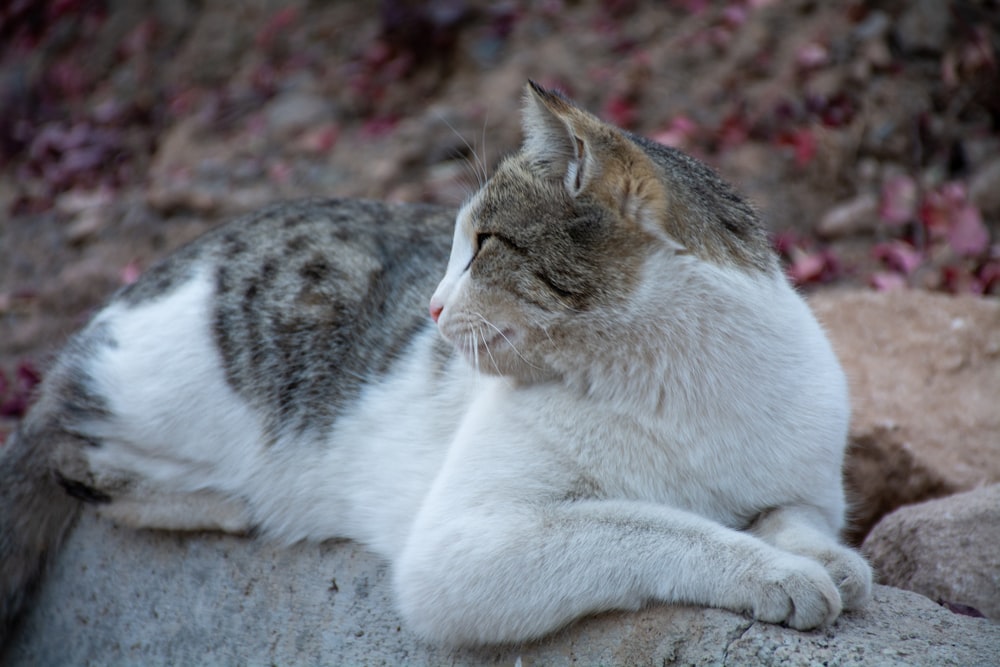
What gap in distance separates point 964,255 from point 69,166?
5440mm

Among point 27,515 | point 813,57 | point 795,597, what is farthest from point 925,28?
point 27,515

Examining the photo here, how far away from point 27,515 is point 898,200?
4.10 m

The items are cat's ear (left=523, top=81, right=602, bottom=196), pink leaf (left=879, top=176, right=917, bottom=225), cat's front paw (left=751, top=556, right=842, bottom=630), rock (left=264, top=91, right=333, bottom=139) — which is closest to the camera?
cat's front paw (left=751, top=556, right=842, bottom=630)

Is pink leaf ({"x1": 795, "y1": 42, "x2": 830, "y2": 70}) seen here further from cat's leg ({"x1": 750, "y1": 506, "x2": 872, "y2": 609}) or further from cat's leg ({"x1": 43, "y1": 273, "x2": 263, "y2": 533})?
cat's leg ({"x1": 43, "y1": 273, "x2": 263, "y2": 533})

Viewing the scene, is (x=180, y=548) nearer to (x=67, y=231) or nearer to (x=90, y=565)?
(x=90, y=565)

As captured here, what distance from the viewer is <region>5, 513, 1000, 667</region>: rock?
2.05m

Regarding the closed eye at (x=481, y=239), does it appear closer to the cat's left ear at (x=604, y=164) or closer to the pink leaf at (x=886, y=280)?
the cat's left ear at (x=604, y=164)

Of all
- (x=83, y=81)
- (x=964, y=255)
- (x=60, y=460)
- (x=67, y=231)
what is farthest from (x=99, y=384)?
(x=83, y=81)

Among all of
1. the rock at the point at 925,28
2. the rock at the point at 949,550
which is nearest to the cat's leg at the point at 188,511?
the rock at the point at 949,550

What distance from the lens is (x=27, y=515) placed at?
3.19 metres

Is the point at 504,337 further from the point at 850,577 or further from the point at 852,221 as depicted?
the point at 852,221

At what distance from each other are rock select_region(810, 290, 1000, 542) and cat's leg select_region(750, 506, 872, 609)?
0.91 m

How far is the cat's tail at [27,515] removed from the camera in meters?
3.16

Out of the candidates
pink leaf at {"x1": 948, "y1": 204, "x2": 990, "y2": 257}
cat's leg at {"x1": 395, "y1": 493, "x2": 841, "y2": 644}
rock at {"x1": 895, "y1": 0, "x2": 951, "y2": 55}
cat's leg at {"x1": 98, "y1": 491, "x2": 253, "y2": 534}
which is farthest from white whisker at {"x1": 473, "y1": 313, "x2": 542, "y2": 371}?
rock at {"x1": 895, "y1": 0, "x2": 951, "y2": 55}
